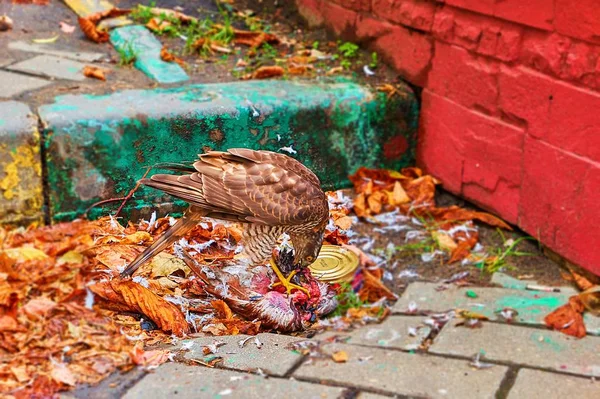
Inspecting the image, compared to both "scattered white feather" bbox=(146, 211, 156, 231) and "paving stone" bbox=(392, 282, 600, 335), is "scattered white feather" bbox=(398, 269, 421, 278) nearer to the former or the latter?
"paving stone" bbox=(392, 282, 600, 335)

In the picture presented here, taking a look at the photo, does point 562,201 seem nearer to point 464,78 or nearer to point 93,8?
point 464,78

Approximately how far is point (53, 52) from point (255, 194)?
3582 mm

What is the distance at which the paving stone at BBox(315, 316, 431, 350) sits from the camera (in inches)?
116

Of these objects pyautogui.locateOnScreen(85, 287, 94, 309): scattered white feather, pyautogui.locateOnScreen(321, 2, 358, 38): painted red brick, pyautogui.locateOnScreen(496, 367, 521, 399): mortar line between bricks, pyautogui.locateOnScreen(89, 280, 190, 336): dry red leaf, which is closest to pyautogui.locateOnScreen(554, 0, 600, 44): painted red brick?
pyautogui.locateOnScreen(496, 367, 521, 399): mortar line between bricks

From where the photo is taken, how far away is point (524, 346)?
11.0 feet

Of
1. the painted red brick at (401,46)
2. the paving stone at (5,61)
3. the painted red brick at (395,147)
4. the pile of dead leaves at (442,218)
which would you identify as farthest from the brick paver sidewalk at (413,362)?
the paving stone at (5,61)

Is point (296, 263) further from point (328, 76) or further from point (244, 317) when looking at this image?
point (328, 76)

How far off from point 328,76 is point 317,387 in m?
2.87

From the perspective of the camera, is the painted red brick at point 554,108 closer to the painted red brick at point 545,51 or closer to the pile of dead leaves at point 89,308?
the painted red brick at point 545,51

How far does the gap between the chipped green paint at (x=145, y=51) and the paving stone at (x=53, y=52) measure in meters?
0.16

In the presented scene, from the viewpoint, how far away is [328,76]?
455cm

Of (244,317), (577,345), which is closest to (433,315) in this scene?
(577,345)

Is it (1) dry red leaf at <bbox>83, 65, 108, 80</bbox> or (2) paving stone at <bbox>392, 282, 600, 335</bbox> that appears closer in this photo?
(2) paving stone at <bbox>392, 282, 600, 335</bbox>

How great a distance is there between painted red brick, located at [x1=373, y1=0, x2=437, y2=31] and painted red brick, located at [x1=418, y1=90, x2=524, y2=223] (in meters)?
0.39
